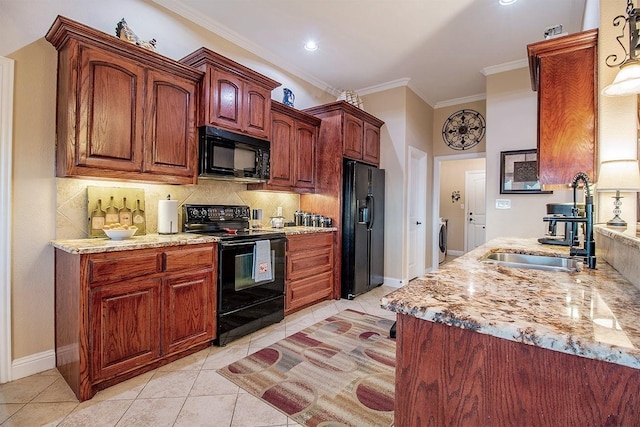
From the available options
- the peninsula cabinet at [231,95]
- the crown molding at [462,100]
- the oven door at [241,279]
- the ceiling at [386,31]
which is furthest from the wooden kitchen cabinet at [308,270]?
the crown molding at [462,100]

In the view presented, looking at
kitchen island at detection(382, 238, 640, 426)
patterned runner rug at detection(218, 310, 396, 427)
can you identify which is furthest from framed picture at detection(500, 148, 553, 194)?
kitchen island at detection(382, 238, 640, 426)

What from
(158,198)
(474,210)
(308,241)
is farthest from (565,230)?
(474,210)

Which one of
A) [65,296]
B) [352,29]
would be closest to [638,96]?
[352,29]

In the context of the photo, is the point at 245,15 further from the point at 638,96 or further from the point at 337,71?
the point at 638,96

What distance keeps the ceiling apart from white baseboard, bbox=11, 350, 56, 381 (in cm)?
299

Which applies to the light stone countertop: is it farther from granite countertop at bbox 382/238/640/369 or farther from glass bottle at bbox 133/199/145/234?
granite countertop at bbox 382/238/640/369

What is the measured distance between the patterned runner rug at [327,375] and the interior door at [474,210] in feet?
17.6

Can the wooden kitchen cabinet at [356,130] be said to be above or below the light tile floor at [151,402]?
above

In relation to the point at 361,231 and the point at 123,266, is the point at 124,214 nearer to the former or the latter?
the point at 123,266

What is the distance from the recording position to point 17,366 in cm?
207

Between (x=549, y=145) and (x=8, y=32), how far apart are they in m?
3.61

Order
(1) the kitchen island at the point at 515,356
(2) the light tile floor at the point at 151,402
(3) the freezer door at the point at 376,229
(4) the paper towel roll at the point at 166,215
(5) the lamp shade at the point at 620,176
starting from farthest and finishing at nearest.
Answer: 1. (3) the freezer door at the point at 376,229
2. (4) the paper towel roll at the point at 166,215
3. (2) the light tile floor at the point at 151,402
4. (5) the lamp shade at the point at 620,176
5. (1) the kitchen island at the point at 515,356

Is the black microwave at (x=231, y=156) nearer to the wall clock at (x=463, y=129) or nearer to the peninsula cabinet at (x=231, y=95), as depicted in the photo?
the peninsula cabinet at (x=231, y=95)

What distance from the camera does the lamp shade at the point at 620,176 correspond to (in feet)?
4.99
